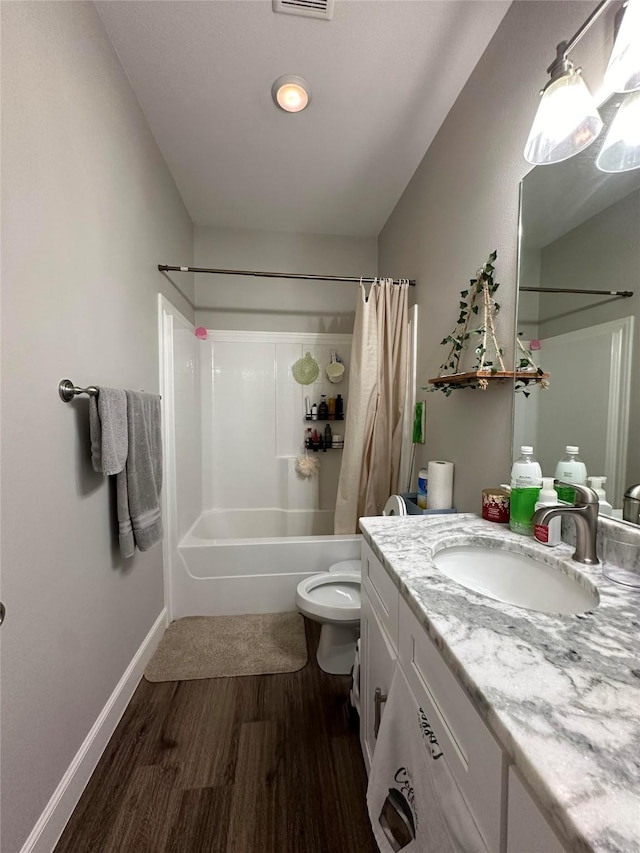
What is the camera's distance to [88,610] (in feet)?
3.89

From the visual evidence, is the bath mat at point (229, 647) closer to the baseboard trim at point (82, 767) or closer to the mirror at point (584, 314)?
the baseboard trim at point (82, 767)

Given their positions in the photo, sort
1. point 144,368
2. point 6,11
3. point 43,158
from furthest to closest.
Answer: point 144,368 → point 43,158 → point 6,11

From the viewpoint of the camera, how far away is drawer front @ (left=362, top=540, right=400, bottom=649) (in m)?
0.88

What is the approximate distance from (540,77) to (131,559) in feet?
7.63

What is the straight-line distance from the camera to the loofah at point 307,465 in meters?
2.82

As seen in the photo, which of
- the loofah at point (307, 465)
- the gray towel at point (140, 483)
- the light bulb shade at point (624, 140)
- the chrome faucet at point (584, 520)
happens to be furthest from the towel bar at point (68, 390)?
the loofah at point (307, 465)

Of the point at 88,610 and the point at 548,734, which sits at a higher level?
the point at 548,734

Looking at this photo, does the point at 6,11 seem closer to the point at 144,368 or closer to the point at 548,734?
the point at 144,368

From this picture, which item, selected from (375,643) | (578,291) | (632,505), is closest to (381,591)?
(375,643)

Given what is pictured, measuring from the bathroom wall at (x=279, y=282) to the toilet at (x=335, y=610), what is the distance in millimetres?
1741

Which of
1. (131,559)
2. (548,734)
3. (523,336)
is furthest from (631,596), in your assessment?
(131,559)

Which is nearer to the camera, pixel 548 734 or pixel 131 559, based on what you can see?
pixel 548 734

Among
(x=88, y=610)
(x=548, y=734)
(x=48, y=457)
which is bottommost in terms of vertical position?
(x=88, y=610)

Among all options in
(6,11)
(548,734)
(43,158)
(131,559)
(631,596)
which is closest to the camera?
(548,734)
